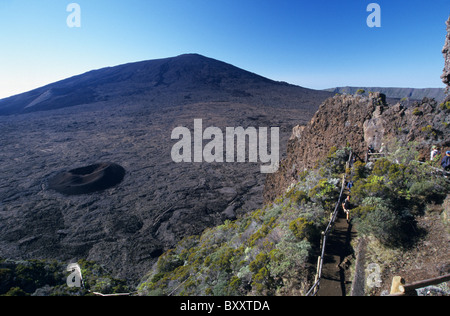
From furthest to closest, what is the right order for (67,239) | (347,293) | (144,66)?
(144,66) → (67,239) → (347,293)

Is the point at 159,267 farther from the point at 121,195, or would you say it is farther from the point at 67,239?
the point at 121,195

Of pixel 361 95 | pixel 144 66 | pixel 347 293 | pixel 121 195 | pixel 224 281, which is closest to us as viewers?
pixel 347 293

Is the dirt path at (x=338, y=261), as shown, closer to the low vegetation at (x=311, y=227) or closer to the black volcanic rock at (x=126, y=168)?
the low vegetation at (x=311, y=227)

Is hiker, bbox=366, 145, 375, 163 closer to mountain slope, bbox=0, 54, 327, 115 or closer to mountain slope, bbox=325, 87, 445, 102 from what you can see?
mountain slope, bbox=0, 54, 327, 115

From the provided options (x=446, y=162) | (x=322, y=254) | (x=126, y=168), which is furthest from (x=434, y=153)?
(x=126, y=168)

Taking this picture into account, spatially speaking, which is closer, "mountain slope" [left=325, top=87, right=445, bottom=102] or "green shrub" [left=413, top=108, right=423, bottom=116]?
"green shrub" [left=413, top=108, right=423, bottom=116]

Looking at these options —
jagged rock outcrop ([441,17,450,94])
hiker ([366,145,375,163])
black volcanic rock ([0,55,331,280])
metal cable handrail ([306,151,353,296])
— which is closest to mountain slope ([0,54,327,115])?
black volcanic rock ([0,55,331,280])

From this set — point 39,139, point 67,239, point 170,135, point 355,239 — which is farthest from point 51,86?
point 355,239
